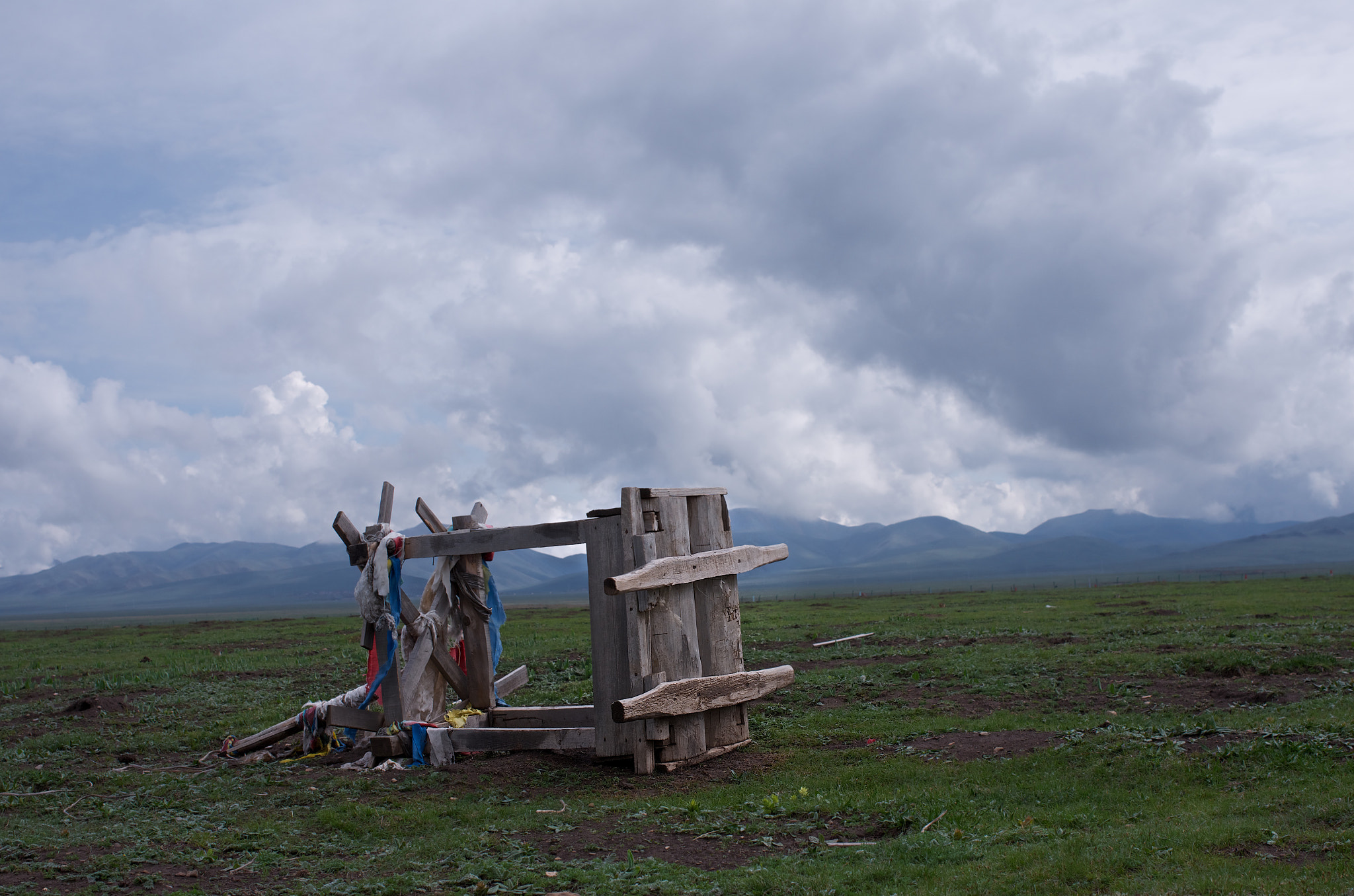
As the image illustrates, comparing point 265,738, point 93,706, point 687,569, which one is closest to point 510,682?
point 265,738

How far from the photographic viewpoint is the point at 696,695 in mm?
11648

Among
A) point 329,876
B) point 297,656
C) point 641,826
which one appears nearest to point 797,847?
point 641,826

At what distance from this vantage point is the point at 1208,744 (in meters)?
10.4

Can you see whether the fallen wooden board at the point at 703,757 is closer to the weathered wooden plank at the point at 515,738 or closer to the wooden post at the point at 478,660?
the weathered wooden plank at the point at 515,738

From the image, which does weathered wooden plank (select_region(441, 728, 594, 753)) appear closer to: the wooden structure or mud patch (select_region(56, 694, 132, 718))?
the wooden structure

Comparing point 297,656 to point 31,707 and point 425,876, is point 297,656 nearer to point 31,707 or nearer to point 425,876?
point 31,707

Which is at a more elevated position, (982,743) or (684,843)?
(684,843)

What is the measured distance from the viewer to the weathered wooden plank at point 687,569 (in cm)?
1076

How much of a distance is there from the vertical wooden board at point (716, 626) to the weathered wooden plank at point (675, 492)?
0.11m

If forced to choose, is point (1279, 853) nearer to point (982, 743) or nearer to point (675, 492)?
point (982, 743)

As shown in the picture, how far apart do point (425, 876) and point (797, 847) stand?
3.16m

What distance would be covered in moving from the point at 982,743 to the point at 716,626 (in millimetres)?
3728

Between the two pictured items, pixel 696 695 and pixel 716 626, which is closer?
pixel 696 695

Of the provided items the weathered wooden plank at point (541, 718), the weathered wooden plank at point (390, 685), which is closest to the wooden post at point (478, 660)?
the weathered wooden plank at point (541, 718)
